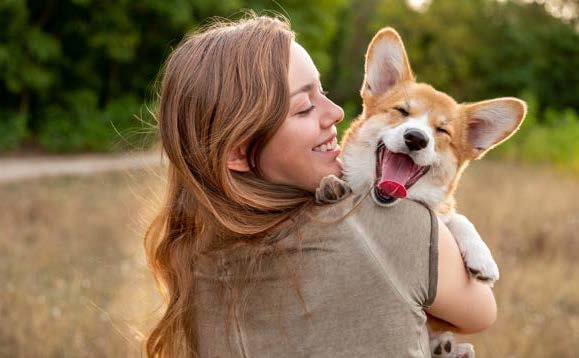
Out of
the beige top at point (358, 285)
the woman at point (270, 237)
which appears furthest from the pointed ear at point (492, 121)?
the beige top at point (358, 285)

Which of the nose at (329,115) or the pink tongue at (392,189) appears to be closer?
the pink tongue at (392,189)

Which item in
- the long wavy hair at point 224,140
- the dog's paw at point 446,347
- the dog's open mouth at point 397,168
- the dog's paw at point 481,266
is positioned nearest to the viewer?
the long wavy hair at point 224,140

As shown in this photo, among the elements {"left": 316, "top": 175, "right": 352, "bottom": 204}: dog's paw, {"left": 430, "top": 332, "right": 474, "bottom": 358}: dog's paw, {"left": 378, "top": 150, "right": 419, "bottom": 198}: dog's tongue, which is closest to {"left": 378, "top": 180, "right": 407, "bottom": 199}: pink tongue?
{"left": 316, "top": 175, "right": 352, "bottom": 204}: dog's paw

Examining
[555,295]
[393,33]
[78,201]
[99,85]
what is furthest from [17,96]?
[393,33]

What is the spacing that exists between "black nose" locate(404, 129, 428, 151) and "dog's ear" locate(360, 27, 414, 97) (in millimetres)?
431

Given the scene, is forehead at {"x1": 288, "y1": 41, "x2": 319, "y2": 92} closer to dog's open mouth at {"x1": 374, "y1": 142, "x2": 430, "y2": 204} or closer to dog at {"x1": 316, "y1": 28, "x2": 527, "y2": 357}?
dog at {"x1": 316, "y1": 28, "x2": 527, "y2": 357}

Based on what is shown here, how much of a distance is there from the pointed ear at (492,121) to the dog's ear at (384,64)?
32cm

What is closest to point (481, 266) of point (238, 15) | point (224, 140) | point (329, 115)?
point (329, 115)

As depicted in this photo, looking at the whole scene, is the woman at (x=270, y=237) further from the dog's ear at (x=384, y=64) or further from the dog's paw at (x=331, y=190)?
the dog's ear at (x=384, y=64)

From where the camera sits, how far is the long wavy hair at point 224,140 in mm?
1988

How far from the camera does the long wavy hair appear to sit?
6.52 feet

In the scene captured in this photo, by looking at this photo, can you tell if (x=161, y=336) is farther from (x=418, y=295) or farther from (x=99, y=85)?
(x=99, y=85)

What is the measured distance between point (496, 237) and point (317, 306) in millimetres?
6301

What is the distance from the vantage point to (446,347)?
7.61 feet
